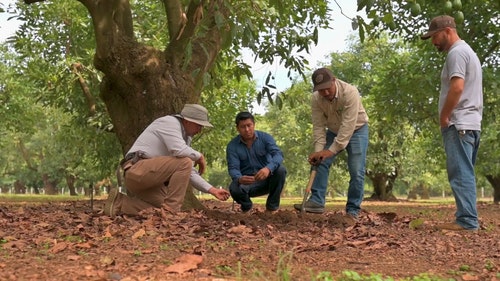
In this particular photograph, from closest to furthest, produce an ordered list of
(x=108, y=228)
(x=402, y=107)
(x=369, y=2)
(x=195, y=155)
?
(x=369, y=2) → (x=108, y=228) → (x=195, y=155) → (x=402, y=107)

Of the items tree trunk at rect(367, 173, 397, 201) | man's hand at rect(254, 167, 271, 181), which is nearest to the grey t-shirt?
man's hand at rect(254, 167, 271, 181)

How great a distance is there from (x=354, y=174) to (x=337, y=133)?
21.5 inches

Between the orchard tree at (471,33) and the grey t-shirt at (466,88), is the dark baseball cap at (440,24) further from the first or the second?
the orchard tree at (471,33)

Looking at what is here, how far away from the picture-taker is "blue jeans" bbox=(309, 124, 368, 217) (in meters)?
7.18

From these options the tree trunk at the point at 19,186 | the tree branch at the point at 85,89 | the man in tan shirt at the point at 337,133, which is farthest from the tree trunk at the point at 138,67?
the tree trunk at the point at 19,186

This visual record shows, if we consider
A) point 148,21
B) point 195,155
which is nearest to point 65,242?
point 195,155

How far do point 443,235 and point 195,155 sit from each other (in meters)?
2.69

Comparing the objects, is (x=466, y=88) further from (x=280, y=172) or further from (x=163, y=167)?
(x=163, y=167)

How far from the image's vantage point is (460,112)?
6.16 metres

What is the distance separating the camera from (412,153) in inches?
1457

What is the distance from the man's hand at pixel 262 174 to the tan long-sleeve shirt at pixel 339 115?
2.20ft

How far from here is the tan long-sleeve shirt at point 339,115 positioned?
705 cm

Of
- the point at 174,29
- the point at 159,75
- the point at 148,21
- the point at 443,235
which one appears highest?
the point at 148,21

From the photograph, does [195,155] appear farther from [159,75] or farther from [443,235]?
[443,235]
